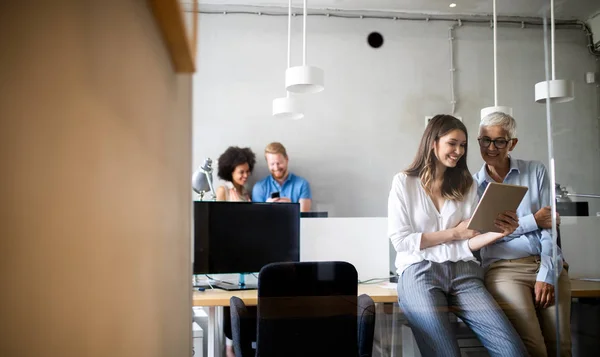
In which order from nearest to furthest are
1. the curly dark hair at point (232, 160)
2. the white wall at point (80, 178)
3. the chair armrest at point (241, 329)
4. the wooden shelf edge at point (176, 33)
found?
the white wall at point (80, 178) < the wooden shelf edge at point (176, 33) < the curly dark hair at point (232, 160) < the chair armrest at point (241, 329)

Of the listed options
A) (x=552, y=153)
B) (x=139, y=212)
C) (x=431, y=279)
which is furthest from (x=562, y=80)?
(x=139, y=212)

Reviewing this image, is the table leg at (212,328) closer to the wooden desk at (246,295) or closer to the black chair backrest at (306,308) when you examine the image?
the wooden desk at (246,295)

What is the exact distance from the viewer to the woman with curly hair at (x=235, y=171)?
1.73 m

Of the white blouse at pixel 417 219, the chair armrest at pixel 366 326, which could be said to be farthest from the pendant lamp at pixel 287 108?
the chair armrest at pixel 366 326

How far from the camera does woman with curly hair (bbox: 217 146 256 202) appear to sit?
68.1 inches

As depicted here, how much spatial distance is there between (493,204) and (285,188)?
0.81 m

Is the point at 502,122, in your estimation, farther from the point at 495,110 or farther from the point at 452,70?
the point at 452,70

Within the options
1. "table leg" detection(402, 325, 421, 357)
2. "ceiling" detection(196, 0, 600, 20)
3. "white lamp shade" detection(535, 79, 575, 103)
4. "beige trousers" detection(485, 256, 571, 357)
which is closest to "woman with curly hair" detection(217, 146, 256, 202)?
"ceiling" detection(196, 0, 600, 20)

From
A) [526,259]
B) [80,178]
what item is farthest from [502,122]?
[80,178]

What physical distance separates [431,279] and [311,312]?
0.46 metres

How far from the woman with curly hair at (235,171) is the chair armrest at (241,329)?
360 mm

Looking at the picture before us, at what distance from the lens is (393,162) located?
1.92 meters

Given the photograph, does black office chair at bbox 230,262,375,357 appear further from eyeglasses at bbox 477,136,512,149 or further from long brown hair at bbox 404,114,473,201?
eyeglasses at bbox 477,136,512,149

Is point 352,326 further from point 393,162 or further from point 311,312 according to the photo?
point 393,162
